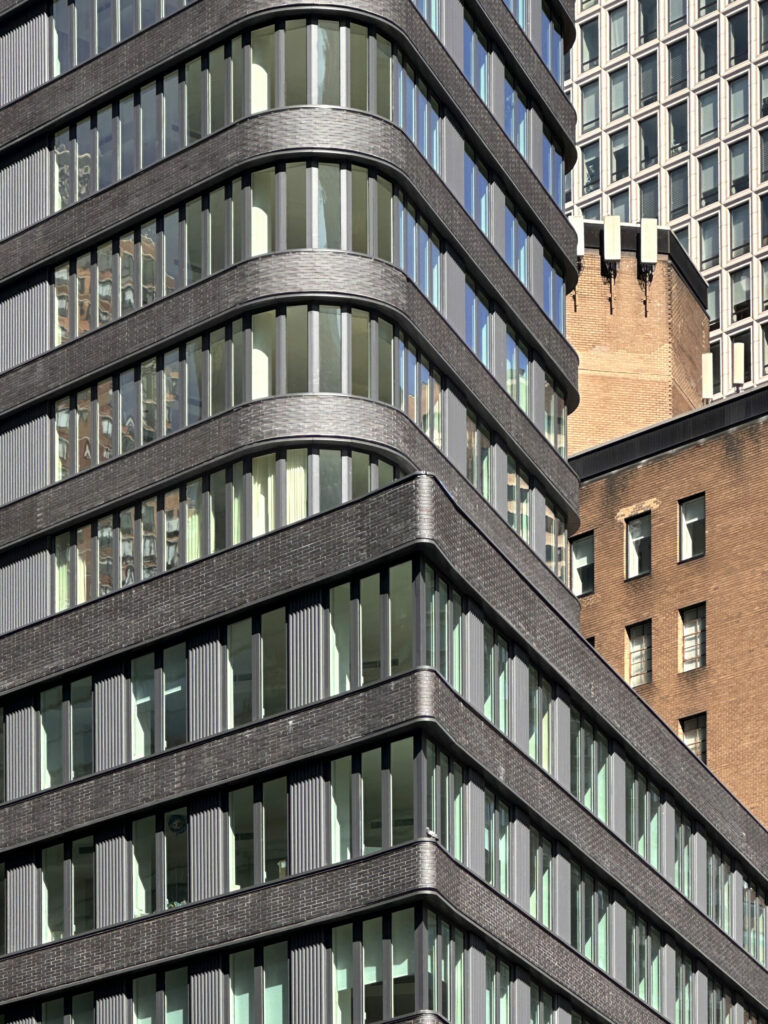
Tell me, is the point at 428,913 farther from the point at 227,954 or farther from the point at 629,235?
the point at 629,235

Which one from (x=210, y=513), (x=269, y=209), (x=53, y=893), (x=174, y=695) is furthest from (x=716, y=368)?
(x=53, y=893)

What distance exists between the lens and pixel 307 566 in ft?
161

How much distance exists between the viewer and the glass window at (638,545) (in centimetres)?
7875

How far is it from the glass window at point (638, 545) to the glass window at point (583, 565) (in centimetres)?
142

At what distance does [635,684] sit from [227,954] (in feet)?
104

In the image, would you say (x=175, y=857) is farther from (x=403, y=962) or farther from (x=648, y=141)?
(x=648, y=141)

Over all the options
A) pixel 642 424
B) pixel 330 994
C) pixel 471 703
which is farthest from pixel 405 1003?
pixel 642 424

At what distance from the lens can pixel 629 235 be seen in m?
89.2

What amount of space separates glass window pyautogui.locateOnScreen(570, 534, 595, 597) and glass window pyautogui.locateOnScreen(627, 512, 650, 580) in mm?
1419

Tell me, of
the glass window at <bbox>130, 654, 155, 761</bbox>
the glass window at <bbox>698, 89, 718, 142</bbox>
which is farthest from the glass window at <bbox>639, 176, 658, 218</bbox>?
the glass window at <bbox>130, 654, 155, 761</bbox>

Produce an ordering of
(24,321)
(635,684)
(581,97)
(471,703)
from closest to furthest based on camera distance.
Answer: (471,703)
(24,321)
(635,684)
(581,97)

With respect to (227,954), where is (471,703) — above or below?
above

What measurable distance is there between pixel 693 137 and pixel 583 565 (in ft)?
223

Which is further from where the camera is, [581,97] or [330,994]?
[581,97]
